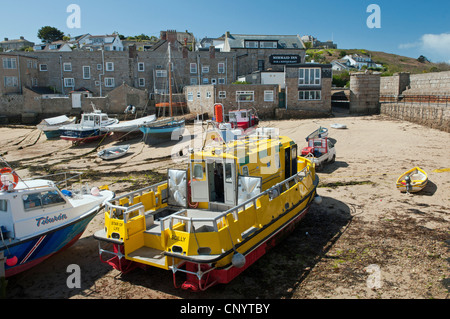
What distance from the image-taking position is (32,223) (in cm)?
886

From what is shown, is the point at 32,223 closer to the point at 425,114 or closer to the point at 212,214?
the point at 212,214

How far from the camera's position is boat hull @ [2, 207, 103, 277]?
8375mm

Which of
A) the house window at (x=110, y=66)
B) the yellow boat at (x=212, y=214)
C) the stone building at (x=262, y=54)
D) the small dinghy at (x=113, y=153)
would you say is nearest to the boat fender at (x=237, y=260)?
the yellow boat at (x=212, y=214)

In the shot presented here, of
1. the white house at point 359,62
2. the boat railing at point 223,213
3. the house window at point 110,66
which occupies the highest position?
the white house at point 359,62

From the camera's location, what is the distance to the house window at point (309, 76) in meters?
34.7

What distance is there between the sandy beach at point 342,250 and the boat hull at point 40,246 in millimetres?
367

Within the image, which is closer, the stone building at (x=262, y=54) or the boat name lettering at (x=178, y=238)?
the boat name lettering at (x=178, y=238)

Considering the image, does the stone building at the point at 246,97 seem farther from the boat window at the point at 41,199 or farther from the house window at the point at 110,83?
the boat window at the point at 41,199

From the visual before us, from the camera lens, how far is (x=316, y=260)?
9.12m

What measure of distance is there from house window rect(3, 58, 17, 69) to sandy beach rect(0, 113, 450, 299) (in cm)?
2553

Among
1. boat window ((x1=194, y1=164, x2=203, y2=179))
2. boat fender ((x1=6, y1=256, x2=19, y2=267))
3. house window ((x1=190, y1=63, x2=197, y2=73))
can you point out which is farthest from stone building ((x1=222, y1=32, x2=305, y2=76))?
boat fender ((x1=6, y1=256, x2=19, y2=267))

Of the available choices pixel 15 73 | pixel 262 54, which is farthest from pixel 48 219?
pixel 262 54

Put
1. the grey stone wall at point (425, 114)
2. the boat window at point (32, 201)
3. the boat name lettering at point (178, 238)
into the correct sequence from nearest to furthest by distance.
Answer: the boat name lettering at point (178, 238) → the boat window at point (32, 201) → the grey stone wall at point (425, 114)
